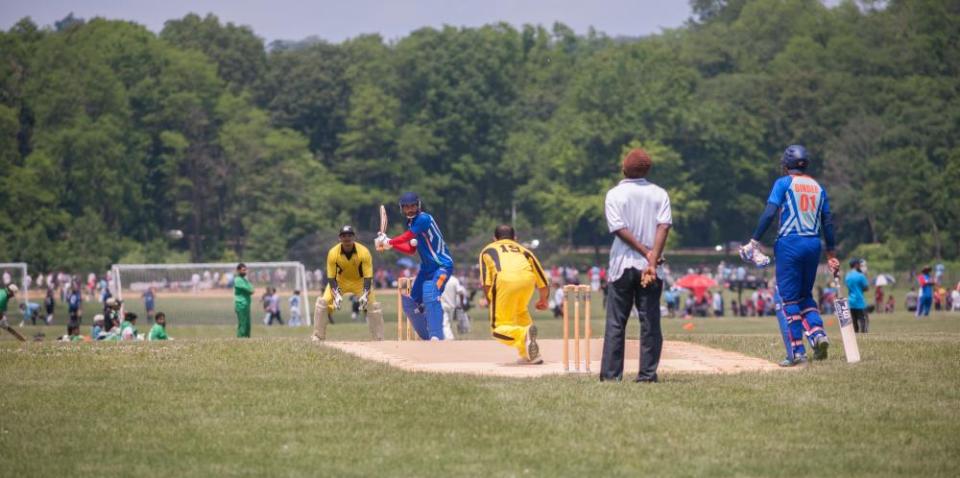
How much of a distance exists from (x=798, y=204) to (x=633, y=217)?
2.23 metres

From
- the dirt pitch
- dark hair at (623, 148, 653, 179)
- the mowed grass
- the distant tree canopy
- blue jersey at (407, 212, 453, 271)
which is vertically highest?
the distant tree canopy

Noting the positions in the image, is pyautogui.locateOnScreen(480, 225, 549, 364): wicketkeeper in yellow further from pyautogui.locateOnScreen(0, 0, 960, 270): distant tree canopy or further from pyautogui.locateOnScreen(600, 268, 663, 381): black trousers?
pyautogui.locateOnScreen(0, 0, 960, 270): distant tree canopy

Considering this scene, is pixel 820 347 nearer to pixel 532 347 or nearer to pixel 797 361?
pixel 797 361

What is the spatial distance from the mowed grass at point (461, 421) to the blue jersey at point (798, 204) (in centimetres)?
141

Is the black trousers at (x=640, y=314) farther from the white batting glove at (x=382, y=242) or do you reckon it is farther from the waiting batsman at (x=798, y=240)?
the white batting glove at (x=382, y=242)

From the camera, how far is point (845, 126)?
10131cm

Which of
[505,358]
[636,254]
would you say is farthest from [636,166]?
[505,358]

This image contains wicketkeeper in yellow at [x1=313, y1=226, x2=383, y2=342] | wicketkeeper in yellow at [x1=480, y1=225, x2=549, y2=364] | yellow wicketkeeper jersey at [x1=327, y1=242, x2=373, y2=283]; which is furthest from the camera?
yellow wicketkeeper jersey at [x1=327, y1=242, x2=373, y2=283]

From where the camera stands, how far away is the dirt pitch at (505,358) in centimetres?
1606

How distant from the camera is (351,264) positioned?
72.1 feet

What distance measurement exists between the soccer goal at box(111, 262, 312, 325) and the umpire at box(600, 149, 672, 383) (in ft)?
Answer: 123

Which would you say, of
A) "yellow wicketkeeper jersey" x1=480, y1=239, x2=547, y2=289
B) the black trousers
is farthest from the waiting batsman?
"yellow wicketkeeper jersey" x1=480, y1=239, x2=547, y2=289

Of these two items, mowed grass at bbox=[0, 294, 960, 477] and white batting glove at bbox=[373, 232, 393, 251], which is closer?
mowed grass at bbox=[0, 294, 960, 477]

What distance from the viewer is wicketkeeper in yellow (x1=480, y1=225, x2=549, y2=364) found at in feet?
54.9
